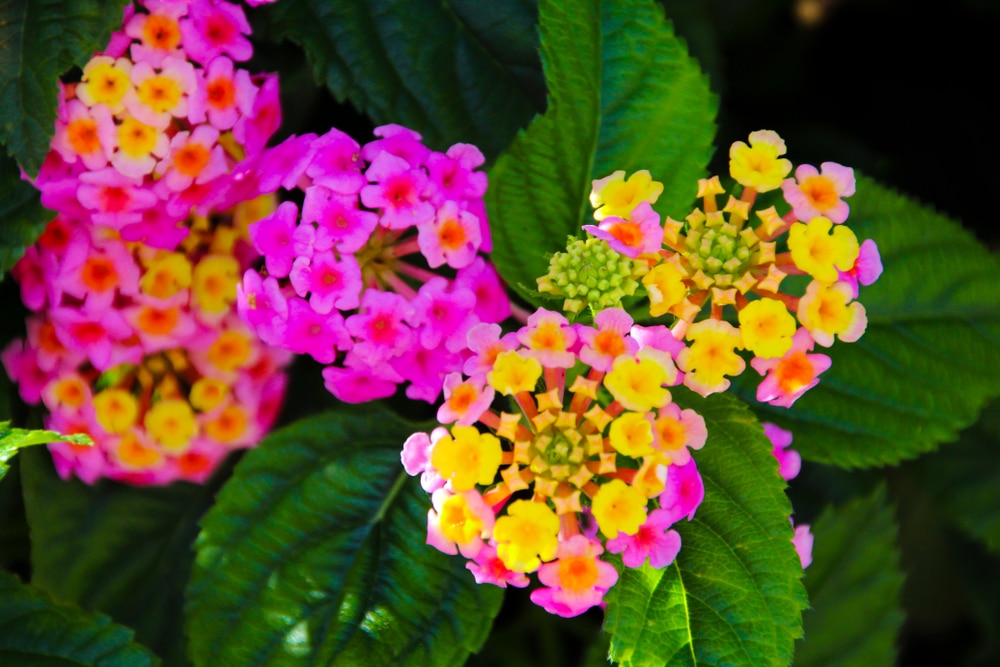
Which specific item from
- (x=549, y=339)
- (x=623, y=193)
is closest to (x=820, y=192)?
(x=623, y=193)

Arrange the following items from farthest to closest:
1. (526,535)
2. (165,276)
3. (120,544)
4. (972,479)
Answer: (972,479)
(120,544)
(165,276)
(526,535)

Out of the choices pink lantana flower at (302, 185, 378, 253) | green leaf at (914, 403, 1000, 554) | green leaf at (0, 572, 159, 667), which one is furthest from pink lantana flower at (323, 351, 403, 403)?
green leaf at (914, 403, 1000, 554)

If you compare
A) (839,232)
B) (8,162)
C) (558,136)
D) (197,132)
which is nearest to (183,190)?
(197,132)

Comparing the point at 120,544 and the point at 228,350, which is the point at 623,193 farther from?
the point at 120,544

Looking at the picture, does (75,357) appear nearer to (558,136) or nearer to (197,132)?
(197,132)

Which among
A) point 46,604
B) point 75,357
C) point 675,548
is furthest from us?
point 75,357

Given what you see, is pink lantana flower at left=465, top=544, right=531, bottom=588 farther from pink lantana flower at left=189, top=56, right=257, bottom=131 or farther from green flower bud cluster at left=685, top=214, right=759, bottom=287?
pink lantana flower at left=189, top=56, right=257, bottom=131
